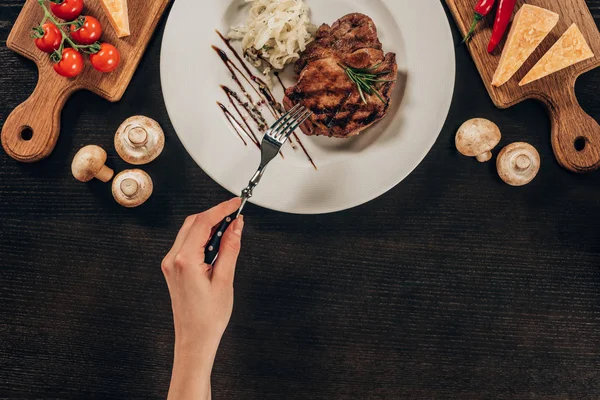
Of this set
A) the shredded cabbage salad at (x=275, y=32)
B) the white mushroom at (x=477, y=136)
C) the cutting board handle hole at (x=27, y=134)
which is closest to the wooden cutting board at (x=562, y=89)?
the white mushroom at (x=477, y=136)

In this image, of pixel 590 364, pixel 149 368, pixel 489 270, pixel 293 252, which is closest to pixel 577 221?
pixel 489 270

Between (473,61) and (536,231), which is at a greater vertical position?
(473,61)

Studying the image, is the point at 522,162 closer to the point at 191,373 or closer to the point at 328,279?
the point at 328,279

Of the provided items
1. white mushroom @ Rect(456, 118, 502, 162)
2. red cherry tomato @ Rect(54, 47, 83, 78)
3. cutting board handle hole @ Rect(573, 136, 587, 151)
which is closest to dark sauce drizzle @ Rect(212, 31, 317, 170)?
red cherry tomato @ Rect(54, 47, 83, 78)

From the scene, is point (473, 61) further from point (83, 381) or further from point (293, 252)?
point (83, 381)

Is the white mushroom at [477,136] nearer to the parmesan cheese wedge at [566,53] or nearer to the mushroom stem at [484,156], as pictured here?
the mushroom stem at [484,156]
